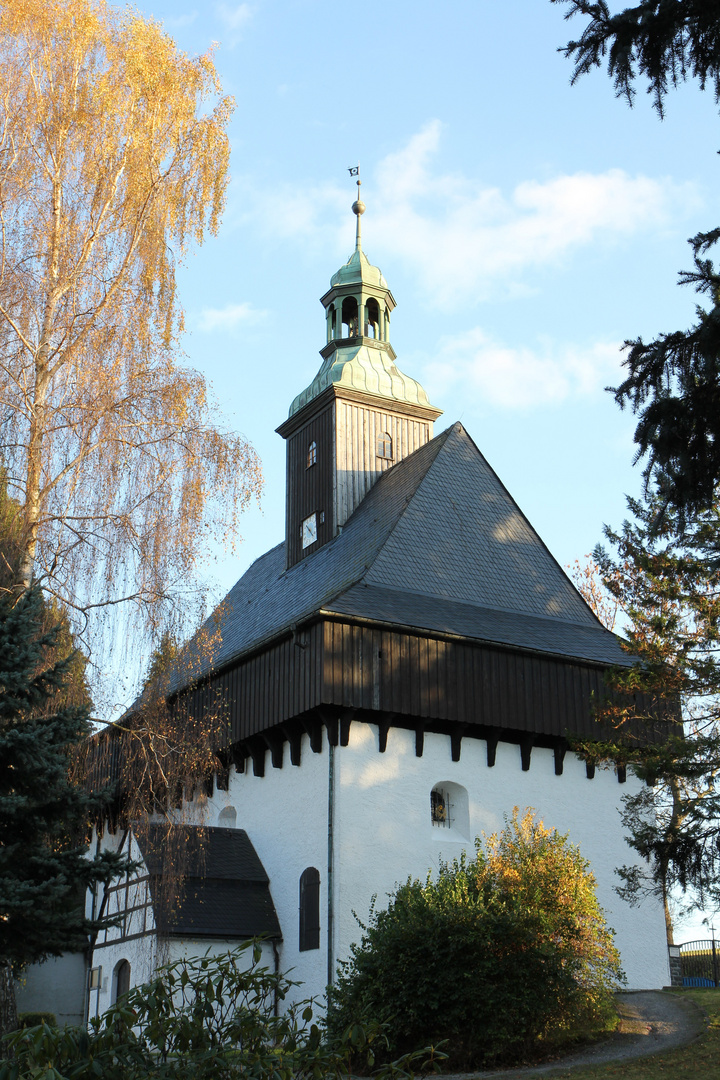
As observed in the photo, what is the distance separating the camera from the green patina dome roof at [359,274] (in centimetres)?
2955

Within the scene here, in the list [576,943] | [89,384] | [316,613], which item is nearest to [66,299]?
[89,384]

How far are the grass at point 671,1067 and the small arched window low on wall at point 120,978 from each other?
29.2 feet

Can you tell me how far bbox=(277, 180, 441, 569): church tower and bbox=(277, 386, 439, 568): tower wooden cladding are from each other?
23 millimetres

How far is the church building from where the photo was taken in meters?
17.8

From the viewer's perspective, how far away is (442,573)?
21.4 metres

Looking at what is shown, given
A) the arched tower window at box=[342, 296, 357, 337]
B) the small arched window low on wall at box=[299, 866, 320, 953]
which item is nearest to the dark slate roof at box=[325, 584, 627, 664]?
the small arched window low on wall at box=[299, 866, 320, 953]

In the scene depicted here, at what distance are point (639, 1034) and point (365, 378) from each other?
16551 millimetres

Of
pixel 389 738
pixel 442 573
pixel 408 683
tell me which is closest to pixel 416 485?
pixel 442 573

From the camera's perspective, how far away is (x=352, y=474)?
25969mm

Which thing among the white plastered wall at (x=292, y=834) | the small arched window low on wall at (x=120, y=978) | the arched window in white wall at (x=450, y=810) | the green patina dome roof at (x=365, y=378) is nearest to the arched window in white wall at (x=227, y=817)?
the white plastered wall at (x=292, y=834)

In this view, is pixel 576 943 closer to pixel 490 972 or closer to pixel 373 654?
pixel 490 972

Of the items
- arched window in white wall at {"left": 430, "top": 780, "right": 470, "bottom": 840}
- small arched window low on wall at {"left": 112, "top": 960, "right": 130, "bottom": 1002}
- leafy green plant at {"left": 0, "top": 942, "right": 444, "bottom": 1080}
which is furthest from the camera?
small arched window low on wall at {"left": 112, "top": 960, "right": 130, "bottom": 1002}

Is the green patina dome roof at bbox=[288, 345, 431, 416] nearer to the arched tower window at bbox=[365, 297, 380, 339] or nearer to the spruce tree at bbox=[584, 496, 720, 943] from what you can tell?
the arched tower window at bbox=[365, 297, 380, 339]

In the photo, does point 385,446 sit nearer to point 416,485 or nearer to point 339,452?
point 339,452
